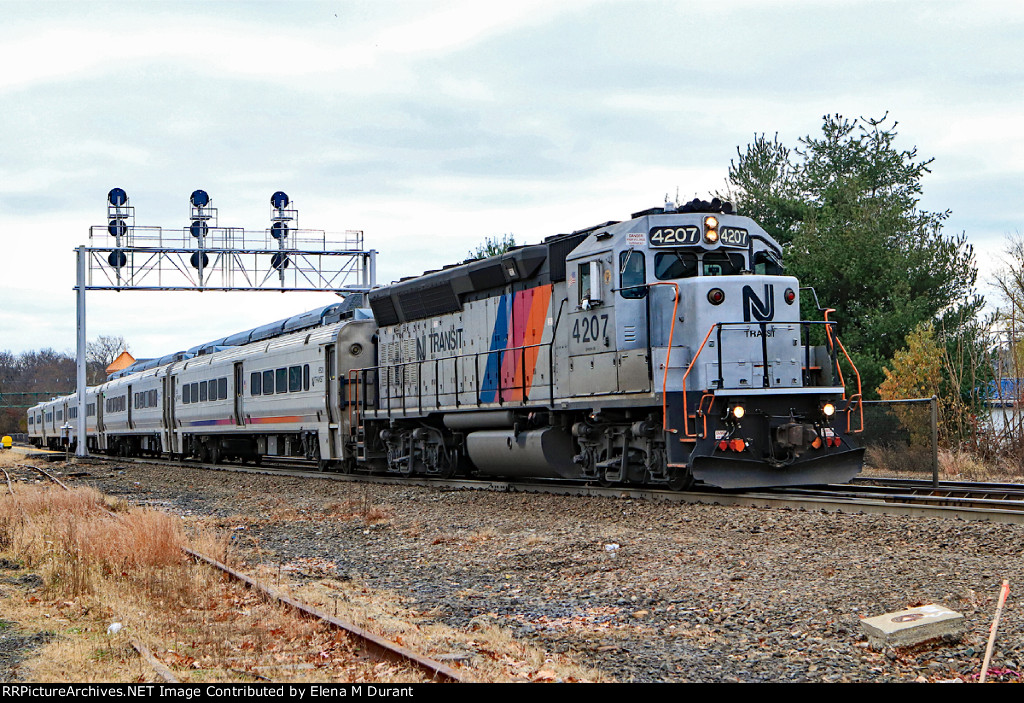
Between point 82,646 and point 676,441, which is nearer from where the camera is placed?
point 82,646

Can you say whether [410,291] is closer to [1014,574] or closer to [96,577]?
[96,577]

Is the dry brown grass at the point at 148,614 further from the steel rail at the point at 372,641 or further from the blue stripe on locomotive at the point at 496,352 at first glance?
the blue stripe on locomotive at the point at 496,352

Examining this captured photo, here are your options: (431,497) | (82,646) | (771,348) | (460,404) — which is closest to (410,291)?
(460,404)

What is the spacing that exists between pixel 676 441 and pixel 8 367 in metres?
131

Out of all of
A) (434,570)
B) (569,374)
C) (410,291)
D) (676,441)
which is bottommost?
(434,570)

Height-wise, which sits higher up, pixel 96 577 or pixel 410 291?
pixel 410 291

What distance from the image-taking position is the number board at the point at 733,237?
41.9ft

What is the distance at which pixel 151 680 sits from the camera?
17.2 feet

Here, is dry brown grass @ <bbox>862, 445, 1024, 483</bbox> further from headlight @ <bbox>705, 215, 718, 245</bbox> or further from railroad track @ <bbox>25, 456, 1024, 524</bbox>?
headlight @ <bbox>705, 215, 718, 245</bbox>

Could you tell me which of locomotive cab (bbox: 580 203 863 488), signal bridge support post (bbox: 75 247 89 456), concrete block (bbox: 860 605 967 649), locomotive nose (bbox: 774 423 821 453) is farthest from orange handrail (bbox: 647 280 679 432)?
signal bridge support post (bbox: 75 247 89 456)

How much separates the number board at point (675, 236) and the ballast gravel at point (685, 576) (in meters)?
3.35

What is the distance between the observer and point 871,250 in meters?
25.1

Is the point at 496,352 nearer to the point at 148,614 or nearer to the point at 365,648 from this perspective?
the point at 148,614

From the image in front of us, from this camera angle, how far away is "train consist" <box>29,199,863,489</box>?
38.7 feet
